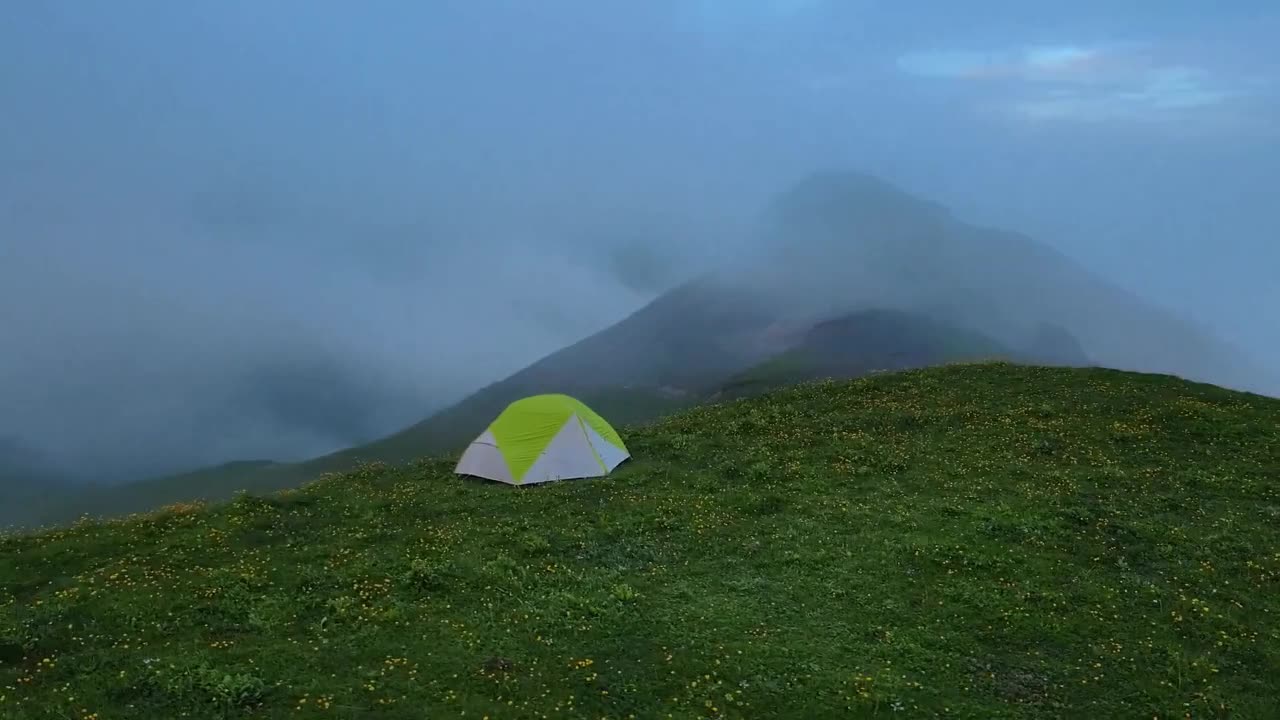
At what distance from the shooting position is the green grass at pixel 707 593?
13938 millimetres

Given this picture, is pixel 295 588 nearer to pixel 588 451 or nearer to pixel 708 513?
pixel 708 513

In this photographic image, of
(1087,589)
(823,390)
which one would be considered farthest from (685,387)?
(1087,589)

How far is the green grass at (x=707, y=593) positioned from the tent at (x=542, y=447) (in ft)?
4.25

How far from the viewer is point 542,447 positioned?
29953 millimetres

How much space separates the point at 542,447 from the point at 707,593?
13.0 meters

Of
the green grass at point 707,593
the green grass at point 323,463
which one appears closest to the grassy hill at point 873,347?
the green grass at point 323,463

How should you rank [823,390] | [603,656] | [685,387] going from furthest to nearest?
[685,387] → [823,390] → [603,656]

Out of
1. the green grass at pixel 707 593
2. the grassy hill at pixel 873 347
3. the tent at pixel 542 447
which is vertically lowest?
the green grass at pixel 707 593

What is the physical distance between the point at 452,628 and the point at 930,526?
13279 millimetres

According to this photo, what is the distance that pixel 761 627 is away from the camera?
16422 millimetres

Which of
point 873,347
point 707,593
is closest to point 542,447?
point 707,593

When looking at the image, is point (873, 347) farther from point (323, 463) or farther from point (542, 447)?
point (542, 447)

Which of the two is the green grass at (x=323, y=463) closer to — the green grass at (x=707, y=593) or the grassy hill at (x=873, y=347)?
the grassy hill at (x=873, y=347)

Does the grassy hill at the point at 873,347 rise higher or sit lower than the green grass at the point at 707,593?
higher
